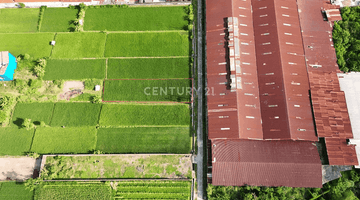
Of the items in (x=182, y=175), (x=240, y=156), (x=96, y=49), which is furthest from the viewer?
(x=96, y=49)

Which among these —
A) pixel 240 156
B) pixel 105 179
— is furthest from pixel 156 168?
pixel 240 156

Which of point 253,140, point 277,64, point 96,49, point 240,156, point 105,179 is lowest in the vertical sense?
point 105,179

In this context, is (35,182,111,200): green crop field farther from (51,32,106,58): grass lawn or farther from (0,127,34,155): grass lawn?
(51,32,106,58): grass lawn

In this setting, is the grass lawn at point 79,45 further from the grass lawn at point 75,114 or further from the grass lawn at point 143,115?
the grass lawn at point 143,115

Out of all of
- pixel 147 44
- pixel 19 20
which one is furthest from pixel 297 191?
pixel 19 20

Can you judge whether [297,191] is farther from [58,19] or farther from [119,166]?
[58,19]

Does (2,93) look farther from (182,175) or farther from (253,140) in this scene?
(253,140)

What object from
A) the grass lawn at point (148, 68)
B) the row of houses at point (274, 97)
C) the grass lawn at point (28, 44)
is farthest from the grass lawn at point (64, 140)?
the row of houses at point (274, 97)
